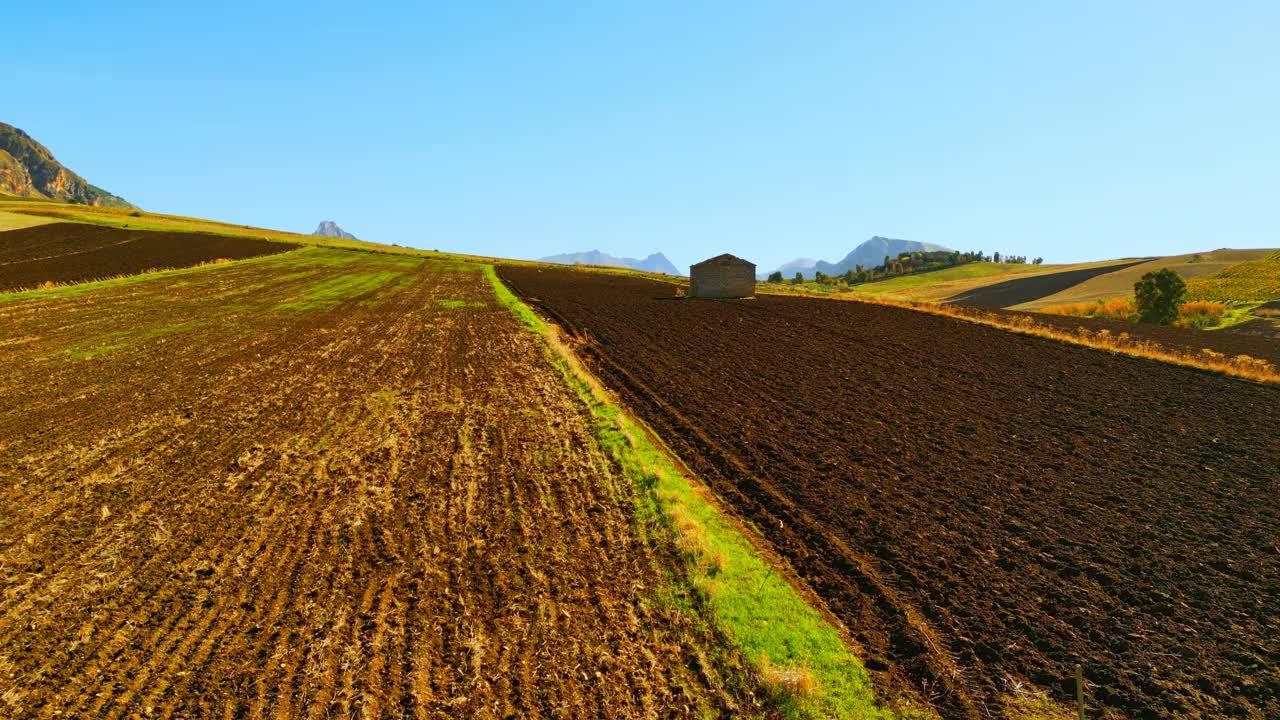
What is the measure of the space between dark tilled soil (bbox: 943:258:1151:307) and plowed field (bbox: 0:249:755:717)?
87.7 m

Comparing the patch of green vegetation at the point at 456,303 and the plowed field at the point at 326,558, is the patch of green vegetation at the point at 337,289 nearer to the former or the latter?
the patch of green vegetation at the point at 456,303

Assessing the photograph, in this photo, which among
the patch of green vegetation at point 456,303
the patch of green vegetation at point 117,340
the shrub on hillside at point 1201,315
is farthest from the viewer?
the shrub on hillside at point 1201,315

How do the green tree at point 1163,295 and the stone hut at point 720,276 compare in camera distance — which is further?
the stone hut at point 720,276

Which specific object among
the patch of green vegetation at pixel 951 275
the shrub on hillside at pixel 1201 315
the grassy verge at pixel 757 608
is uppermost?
the patch of green vegetation at pixel 951 275

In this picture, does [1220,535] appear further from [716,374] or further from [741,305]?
[741,305]

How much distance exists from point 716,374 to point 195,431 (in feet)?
50.2

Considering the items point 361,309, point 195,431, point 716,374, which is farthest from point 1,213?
point 716,374

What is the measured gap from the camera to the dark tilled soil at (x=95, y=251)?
1655 inches

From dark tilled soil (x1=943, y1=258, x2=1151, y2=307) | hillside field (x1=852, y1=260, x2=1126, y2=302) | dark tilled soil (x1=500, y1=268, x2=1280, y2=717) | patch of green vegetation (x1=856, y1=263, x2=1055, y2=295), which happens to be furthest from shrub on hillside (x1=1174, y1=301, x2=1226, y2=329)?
patch of green vegetation (x1=856, y1=263, x2=1055, y2=295)

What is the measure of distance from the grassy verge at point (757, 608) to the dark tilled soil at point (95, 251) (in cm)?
4823

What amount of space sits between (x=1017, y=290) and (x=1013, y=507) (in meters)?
106

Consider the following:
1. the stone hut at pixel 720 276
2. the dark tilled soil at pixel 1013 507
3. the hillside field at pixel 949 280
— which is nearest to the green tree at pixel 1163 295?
the dark tilled soil at pixel 1013 507

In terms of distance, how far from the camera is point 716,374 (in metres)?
20.7

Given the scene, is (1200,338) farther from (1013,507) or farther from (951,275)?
(951,275)
